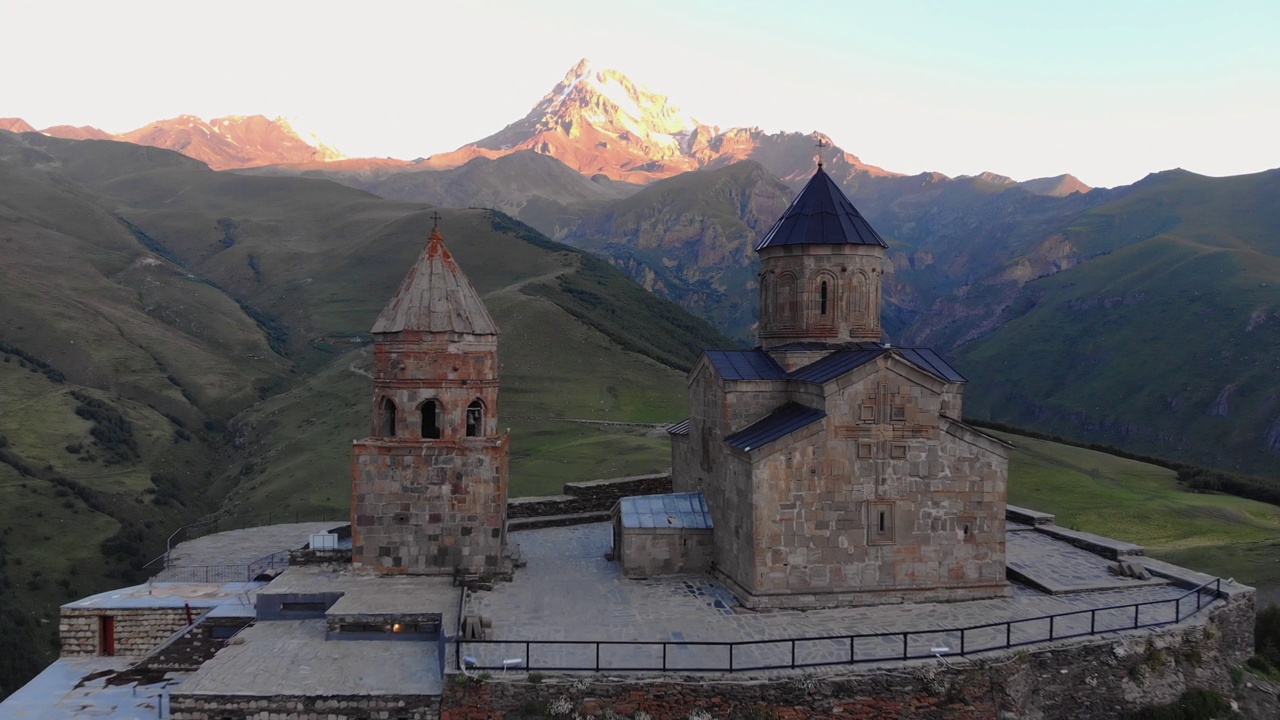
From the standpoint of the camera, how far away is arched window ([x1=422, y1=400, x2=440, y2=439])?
18.5 metres

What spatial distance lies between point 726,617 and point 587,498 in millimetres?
9937

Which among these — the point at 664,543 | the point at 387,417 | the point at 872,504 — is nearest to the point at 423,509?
the point at 387,417

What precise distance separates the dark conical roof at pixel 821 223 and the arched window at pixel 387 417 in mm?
9812

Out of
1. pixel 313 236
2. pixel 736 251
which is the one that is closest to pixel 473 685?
pixel 313 236

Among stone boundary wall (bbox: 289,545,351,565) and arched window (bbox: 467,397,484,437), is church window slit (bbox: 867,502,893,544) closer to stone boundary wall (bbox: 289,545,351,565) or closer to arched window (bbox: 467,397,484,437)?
arched window (bbox: 467,397,484,437)

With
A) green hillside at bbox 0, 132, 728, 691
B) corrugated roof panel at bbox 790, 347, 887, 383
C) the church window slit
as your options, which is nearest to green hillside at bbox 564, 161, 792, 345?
green hillside at bbox 0, 132, 728, 691

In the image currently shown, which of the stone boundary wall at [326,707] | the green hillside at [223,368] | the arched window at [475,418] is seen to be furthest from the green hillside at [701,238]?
the stone boundary wall at [326,707]

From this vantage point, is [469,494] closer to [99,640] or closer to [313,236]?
[99,640]

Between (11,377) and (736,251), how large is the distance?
134m

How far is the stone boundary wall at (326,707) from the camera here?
→ 498 inches

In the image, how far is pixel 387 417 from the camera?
18.4 metres

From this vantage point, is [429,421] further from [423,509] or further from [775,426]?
[775,426]

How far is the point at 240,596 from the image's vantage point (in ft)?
61.3

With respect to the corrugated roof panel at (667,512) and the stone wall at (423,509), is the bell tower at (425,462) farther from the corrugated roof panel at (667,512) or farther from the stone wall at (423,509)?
the corrugated roof panel at (667,512)
